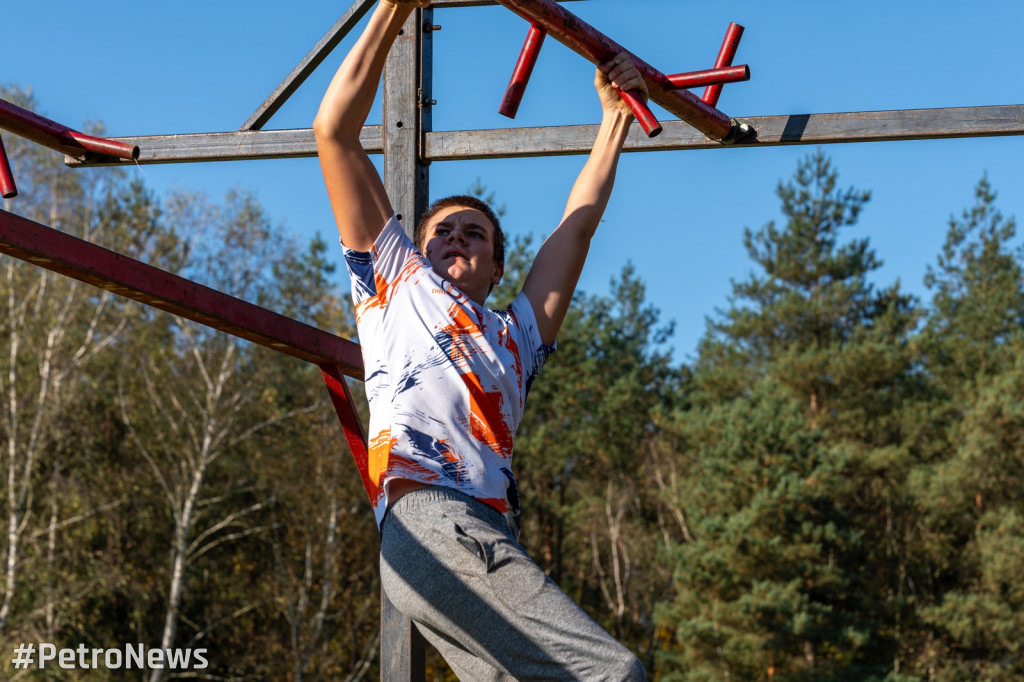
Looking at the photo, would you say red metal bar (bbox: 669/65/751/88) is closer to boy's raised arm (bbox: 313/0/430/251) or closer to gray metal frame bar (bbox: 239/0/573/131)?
boy's raised arm (bbox: 313/0/430/251)

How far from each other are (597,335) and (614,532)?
3693 millimetres

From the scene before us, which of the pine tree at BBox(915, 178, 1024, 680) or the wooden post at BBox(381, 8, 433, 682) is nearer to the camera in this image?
the wooden post at BBox(381, 8, 433, 682)

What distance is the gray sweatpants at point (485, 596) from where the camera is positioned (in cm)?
126

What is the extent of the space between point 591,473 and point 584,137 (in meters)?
18.4

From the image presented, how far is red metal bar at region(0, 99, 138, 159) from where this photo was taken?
7.64 ft

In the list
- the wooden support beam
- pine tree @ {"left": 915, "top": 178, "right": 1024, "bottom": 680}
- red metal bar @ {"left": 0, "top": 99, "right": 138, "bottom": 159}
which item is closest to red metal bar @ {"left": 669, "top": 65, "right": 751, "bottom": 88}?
the wooden support beam

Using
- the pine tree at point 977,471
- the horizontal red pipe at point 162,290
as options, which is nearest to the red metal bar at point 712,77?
the horizontal red pipe at point 162,290

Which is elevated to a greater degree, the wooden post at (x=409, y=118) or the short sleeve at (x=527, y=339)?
the wooden post at (x=409, y=118)

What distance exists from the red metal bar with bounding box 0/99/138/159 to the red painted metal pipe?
1137mm

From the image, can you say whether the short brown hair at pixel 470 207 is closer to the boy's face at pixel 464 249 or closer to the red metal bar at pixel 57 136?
the boy's face at pixel 464 249

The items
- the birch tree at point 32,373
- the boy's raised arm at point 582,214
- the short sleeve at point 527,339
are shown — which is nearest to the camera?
the short sleeve at point 527,339

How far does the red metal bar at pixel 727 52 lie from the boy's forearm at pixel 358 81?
0.97 metres

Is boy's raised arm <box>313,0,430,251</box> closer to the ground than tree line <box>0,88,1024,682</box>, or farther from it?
closer to the ground

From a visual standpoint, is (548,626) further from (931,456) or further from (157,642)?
(931,456)
